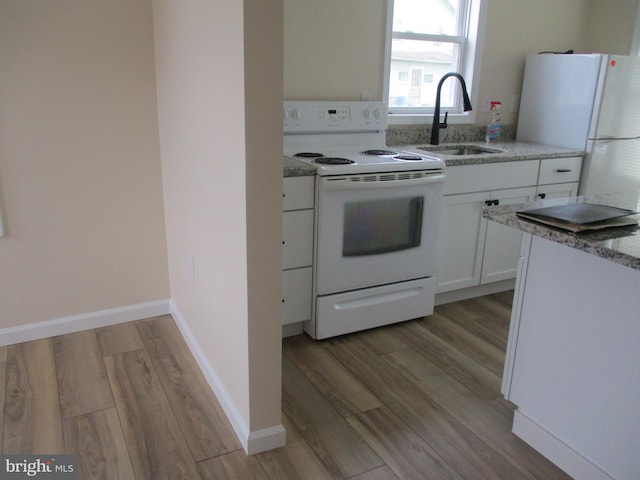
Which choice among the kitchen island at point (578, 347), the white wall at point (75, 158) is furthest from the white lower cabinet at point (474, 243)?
the white wall at point (75, 158)

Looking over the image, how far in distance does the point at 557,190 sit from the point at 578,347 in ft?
6.13

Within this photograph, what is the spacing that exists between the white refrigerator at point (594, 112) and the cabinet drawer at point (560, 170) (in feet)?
0.21

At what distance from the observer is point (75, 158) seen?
2.58 meters

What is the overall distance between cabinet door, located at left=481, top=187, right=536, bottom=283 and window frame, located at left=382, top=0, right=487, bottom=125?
0.73 m

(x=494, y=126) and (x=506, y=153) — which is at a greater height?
(x=494, y=126)

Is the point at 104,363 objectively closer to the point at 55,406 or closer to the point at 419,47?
the point at 55,406

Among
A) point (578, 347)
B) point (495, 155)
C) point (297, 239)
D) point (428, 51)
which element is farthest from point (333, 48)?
point (578, 347)

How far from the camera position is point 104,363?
8.17 feet

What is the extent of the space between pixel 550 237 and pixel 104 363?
2031 millimetres

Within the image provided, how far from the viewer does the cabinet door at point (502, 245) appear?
317cm

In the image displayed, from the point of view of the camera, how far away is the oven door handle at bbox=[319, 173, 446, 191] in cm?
248

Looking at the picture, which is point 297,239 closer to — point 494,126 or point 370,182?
point 370,182

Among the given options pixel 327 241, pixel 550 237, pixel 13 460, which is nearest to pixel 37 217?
pixel 13 460

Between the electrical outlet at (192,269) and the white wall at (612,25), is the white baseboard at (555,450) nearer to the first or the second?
the electrical outlet at (192,269)
